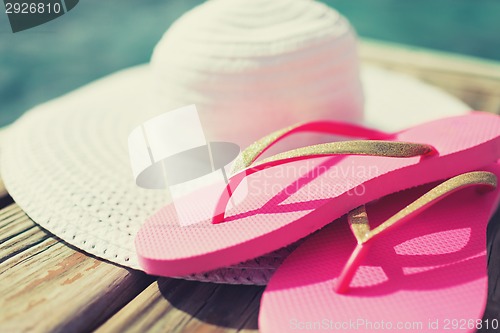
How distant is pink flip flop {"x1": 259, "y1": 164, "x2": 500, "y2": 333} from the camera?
1.43 feet

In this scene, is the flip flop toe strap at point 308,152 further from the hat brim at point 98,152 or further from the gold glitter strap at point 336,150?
the hat brim at point 98,152

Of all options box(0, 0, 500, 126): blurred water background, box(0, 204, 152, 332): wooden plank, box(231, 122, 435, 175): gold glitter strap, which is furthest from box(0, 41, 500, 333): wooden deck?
box(0, 0, 500, 126): blurred water background

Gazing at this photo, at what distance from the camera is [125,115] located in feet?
Result: 2.75

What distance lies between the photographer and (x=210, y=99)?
67cm

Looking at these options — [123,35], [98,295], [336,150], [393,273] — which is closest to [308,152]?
[336,150]

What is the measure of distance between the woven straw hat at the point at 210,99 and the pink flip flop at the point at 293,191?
0.06 meters

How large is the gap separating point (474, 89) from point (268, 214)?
69 centimetres

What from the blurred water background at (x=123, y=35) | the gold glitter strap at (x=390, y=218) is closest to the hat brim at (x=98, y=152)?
the gold glitter strap at (x=390, y=218)

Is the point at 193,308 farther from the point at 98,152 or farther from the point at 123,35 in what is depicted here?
the point at 123,35

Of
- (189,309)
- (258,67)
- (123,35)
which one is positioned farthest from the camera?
(123,35)

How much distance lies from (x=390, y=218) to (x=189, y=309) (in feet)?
0.72

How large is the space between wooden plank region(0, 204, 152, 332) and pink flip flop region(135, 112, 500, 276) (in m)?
0.05

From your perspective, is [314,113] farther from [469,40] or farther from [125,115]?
[469,40]

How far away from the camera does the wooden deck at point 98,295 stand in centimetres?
47
